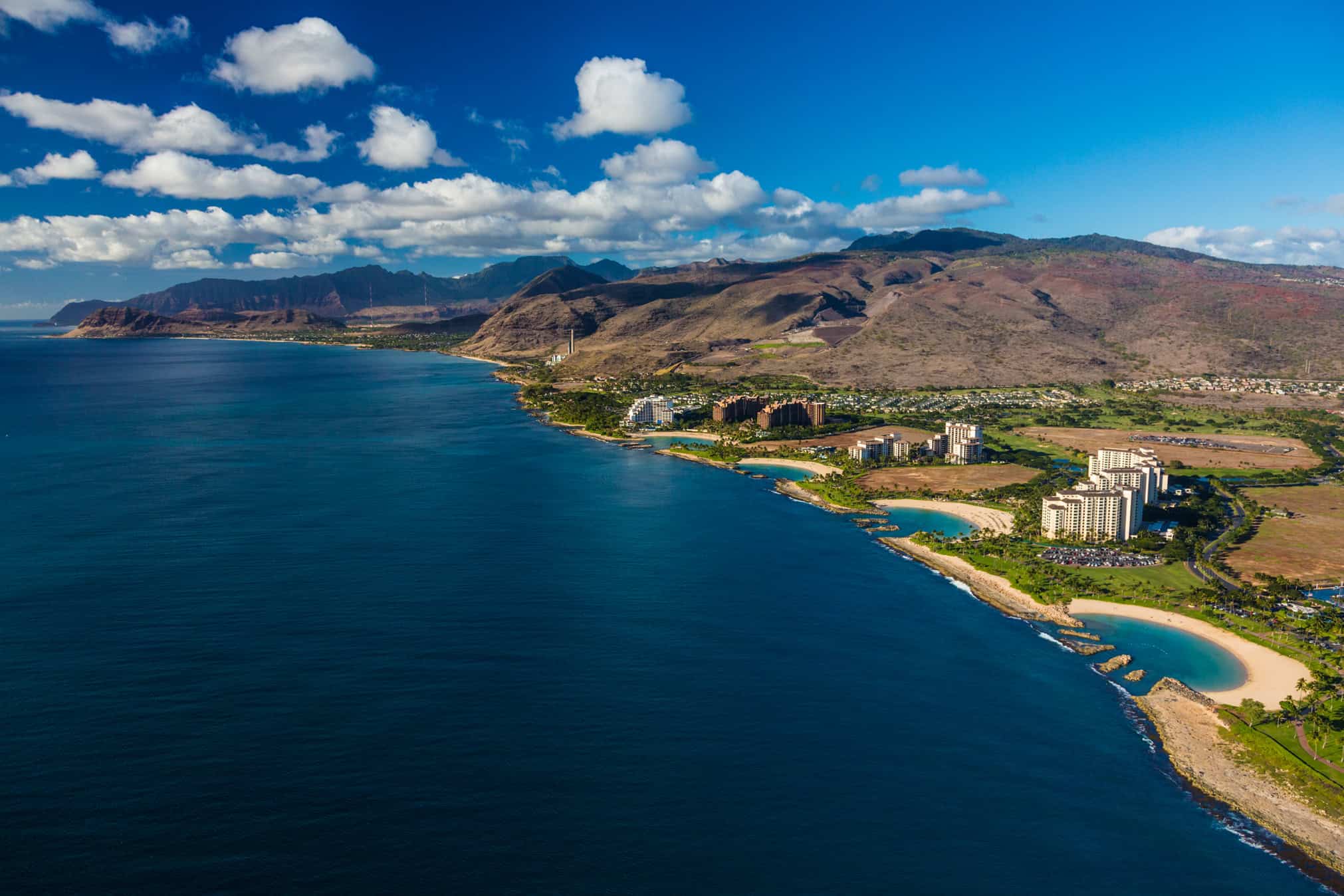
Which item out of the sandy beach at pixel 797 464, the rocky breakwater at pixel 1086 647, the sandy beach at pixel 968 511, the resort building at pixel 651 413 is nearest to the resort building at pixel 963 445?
the sandy beach at pixel 797 464

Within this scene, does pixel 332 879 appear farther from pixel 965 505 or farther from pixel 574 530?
pixel 965 505

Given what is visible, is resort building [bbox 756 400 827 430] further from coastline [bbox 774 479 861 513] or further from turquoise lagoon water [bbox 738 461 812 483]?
coastline [bbox 774 479 861 513]

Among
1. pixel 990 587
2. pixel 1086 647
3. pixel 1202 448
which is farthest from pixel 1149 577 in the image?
pixel 1202 448

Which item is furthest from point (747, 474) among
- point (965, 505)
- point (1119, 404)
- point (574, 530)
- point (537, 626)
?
point (1119, 404)

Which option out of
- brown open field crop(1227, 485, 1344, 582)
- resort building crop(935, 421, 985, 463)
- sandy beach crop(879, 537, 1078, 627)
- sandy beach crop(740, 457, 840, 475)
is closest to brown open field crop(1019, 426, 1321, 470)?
brown open field crop(1227, 485, 1344, 582)

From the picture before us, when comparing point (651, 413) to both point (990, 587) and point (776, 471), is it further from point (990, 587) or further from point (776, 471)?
point (990, 587)

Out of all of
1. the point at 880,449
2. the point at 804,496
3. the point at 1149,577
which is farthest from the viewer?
the point at 880,449
